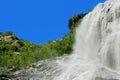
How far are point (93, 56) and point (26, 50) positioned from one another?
65.0 feet

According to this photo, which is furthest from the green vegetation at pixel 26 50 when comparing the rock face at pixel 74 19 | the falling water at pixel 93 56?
the falling water at pixel 93 56

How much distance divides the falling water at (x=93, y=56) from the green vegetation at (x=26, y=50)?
3961 millimetres

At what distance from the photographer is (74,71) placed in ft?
104

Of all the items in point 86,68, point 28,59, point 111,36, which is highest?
point 28,59

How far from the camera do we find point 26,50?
207ft

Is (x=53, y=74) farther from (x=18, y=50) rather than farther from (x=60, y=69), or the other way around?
(x=18, y=50)

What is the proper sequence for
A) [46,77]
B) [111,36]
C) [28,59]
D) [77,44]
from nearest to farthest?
[46,77]
[111,36]
[28,59]
[77,44]

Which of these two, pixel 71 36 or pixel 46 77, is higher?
pixel 71 36

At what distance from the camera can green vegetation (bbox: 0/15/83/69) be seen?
5525cm

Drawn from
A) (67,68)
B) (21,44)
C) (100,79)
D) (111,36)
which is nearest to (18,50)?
(21,44)

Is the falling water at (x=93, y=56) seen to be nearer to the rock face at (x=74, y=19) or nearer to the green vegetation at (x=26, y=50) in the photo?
the green vegetation at (x=26, y=50)

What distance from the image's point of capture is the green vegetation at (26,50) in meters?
55.2

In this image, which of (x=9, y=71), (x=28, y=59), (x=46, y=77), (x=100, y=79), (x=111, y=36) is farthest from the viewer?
(x=28, y=59)

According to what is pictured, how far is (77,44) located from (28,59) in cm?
792
